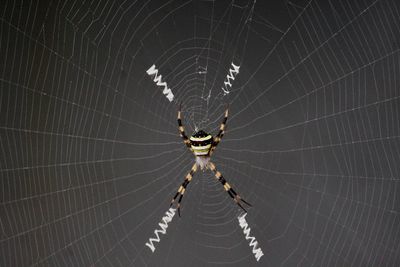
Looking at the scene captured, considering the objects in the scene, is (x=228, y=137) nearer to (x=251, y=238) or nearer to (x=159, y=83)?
(x=159, y=83)

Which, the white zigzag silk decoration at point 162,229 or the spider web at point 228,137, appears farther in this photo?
the spider web at point 228,137

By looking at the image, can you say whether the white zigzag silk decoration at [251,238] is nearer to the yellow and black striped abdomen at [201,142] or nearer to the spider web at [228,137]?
the spider web at [228,137]

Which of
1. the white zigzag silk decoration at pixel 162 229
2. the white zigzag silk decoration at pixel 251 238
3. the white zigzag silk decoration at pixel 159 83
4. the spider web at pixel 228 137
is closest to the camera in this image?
the white zigzag silk decoration at pixel 159 83

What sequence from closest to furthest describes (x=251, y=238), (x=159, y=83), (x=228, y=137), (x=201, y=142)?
(x=201, y=142)
(x=159, y=83)
(x=228, y=137)
(x=251, y=238)

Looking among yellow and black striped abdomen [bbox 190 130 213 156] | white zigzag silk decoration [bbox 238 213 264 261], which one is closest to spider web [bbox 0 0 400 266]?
white zigzag silk decoration [bbox 238 213 264 261]

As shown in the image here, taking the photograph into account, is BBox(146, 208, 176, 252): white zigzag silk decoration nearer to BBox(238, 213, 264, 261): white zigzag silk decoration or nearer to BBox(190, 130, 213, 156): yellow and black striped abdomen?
BBox(238, 213, 264, 261): white zigzag silk decoration


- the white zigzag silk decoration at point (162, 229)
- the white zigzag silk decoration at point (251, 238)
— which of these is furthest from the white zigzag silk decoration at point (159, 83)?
the white zigzag silk decoration at point (251, 238)

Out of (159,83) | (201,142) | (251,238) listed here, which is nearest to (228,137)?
(159,83)

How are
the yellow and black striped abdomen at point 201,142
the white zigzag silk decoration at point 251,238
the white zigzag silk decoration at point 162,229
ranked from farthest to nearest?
the white zigzag silk decoration at point 251,238, the white zigzag silk decoration at point 162,229, the yellow and black striped abdomen at point 201,142
